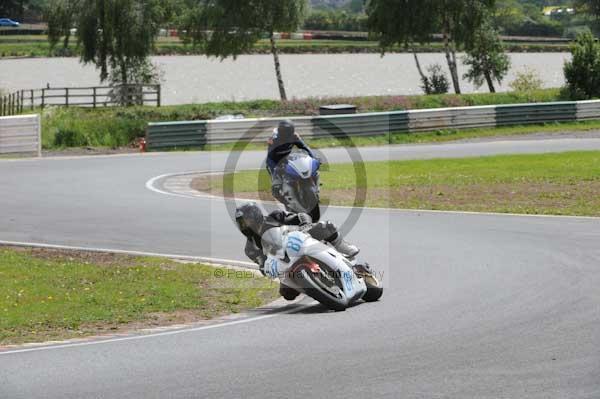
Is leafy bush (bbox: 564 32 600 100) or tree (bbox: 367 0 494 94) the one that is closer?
leafy bush (bbox: 564 32 600 100)

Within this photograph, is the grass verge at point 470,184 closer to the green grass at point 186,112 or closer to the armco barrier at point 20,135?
the green grass at point 186,112

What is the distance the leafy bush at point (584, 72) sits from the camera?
45219 millimetres

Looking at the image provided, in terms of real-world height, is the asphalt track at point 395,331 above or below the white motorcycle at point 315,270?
below

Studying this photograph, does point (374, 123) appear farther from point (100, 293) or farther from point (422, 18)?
point (100, 293)

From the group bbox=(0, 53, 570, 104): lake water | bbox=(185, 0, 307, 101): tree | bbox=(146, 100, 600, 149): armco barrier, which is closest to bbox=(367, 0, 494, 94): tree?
bbox=(185, 0, 307, 101): tree

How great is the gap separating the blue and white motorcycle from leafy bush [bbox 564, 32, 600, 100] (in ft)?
A: 112

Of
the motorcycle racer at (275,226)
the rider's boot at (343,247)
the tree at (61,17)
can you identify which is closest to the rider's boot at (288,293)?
the motorcycle racer at (275,226)

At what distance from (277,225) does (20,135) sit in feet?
69.8

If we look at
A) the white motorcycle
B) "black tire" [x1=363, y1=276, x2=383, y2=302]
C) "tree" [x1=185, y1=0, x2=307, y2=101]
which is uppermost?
"tree" [x1=185, y1=0, x2=307, y2=101]

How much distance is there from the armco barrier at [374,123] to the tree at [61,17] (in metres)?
25.2

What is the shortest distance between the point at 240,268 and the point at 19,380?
22.5 feet

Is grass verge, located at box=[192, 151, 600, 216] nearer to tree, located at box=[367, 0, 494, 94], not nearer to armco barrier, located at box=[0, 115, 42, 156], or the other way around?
armco barrier, located at box=[0, 115, 42, 156]

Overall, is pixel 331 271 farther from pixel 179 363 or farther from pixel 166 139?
pixel 166 139

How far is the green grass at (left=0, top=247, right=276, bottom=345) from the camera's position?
12117mm
